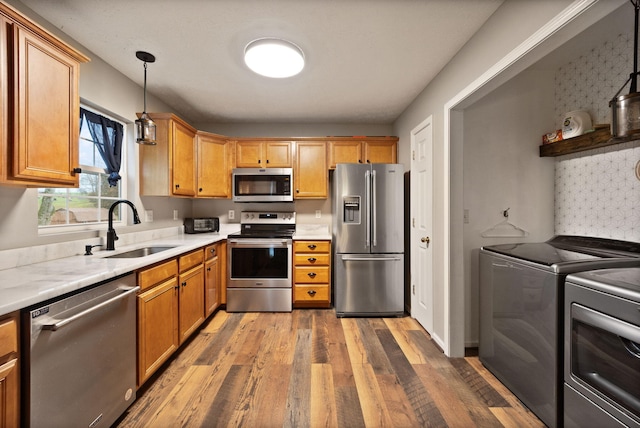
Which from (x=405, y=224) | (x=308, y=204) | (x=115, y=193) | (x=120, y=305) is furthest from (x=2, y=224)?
(x=405, y=224)

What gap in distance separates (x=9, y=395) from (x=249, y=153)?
3027 mm

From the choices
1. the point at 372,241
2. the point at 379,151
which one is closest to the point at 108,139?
the point at 372,241

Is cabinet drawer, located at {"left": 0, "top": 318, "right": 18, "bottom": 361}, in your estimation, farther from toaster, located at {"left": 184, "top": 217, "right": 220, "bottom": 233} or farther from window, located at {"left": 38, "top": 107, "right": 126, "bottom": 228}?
toaster, located at {"left": 184, "top": 217, "right": 220, "bottom": 233}

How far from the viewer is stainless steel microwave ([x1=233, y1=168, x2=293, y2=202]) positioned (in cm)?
352

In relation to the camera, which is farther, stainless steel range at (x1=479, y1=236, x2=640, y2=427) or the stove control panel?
the stove control panel

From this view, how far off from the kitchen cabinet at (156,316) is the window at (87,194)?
82 centimetres

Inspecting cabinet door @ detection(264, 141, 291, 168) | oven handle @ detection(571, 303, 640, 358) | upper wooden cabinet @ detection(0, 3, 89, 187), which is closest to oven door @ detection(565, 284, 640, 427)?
oven handle @ detection(571, 303, 640, 358)

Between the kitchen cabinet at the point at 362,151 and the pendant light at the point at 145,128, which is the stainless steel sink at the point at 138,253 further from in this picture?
the kitchen cabinet at the point at 362,151

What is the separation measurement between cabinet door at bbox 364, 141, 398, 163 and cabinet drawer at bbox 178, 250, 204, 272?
234 cm

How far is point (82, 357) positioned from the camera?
127 cm

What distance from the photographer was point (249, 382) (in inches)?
75.0

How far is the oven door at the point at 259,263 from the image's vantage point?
3213 millimetres

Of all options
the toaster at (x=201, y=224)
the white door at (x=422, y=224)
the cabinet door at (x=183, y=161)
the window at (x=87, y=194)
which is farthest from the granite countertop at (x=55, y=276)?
the white door at (x=422, y=224)

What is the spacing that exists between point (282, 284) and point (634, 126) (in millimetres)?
2985
